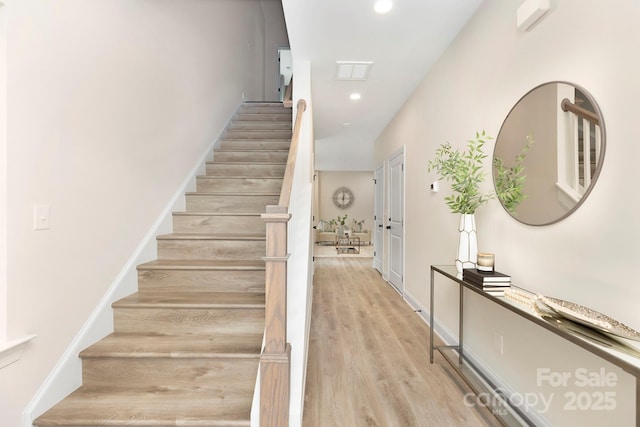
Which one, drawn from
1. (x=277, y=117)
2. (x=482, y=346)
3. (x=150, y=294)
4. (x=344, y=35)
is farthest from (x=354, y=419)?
(x=277, y=117)

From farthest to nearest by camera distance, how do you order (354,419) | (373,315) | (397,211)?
1. (397,211)
2. (373,315)
3. (354,419)

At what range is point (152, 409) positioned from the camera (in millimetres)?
1553

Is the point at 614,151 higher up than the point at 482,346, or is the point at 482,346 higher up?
the point at 614,151

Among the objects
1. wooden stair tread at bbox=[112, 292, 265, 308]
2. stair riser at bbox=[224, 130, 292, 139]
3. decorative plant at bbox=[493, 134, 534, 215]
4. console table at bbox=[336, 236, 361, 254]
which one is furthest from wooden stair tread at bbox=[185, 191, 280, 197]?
→ console table at bbox=[336, 236, 361, 254]

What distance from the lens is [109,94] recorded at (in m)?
2.04

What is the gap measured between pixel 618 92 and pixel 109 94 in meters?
2.77

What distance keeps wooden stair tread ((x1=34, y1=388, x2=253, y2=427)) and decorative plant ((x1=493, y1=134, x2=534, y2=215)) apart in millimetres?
1922

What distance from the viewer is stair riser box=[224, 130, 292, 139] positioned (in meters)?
4.25

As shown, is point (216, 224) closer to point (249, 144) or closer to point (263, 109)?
point (249, 144)

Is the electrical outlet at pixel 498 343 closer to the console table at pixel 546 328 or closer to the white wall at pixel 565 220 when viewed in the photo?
the white wall at pixel 565 220

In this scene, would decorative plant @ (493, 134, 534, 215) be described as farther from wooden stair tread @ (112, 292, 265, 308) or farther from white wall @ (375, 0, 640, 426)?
wooden stair tread @ (112, 292, 265, 308)

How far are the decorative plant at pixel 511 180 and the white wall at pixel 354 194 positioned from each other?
1077 centimetres

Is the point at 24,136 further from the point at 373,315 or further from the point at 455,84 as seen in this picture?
the point at 373,315

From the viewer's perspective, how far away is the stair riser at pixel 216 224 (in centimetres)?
288
